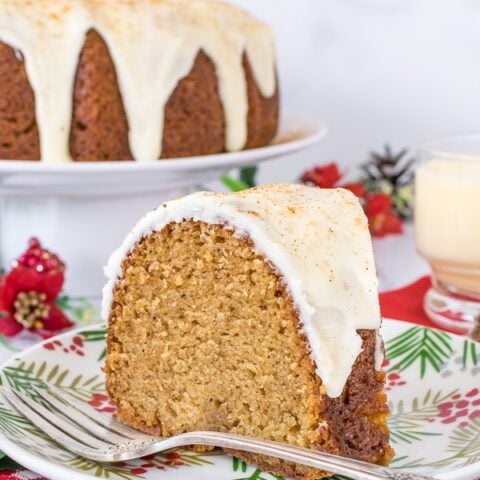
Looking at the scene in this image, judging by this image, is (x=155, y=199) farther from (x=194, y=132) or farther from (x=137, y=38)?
(x=137, y=38)

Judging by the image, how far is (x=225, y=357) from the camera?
1305 millimetres

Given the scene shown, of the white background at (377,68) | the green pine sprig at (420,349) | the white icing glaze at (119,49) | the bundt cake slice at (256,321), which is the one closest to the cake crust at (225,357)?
the bundt cake slice at (256,321)

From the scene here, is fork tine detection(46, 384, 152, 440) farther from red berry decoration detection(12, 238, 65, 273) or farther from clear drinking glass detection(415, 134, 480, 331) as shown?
clear drinking glass detection(415, 134, 480, 331)

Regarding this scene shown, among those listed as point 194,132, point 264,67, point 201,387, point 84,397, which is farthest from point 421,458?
point 264,67

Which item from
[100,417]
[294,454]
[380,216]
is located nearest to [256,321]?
[294,454]

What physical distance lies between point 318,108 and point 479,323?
5.68 feet

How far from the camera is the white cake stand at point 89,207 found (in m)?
2.03

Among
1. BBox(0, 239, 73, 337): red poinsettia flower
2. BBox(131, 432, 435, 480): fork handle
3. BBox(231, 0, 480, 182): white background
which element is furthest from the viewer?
BBox(231, 0, 480, 182): white background

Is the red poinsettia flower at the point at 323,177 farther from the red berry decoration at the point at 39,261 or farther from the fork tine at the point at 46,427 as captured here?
the fork tine at the point at 46,427

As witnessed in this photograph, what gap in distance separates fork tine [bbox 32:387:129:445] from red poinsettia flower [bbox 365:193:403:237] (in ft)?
4.24

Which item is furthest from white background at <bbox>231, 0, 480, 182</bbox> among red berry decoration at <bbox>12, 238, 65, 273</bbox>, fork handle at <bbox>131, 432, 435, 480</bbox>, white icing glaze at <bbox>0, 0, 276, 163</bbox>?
fork handle at <bbox>131, 432, 435, 480</bbox>

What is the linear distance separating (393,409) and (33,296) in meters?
0.76

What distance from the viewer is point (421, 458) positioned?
1248 millimetres

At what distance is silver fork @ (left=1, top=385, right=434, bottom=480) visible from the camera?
111 centimetres
